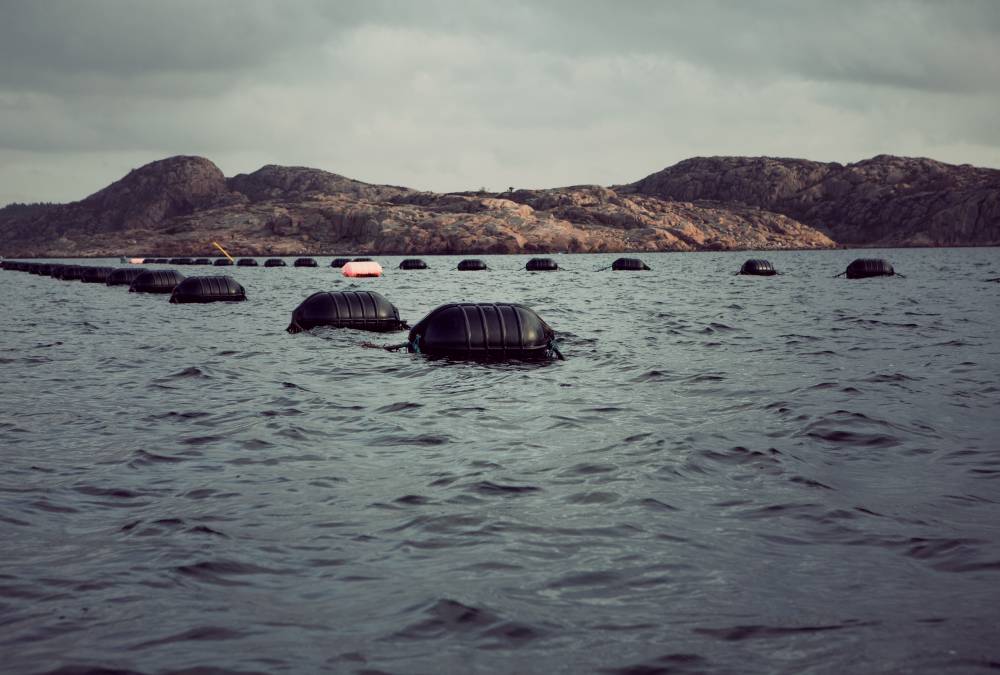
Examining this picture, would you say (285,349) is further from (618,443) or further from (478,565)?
(478,565)

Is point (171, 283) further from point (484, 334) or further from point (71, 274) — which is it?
point (484, 334)

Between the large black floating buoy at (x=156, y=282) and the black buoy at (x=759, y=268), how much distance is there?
3992 cm

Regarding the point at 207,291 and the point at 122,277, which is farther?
the point at 122,277

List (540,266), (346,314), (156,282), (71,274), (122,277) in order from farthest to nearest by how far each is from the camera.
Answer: (540,266), (71,274), (122,277), (156,282), (346,314)

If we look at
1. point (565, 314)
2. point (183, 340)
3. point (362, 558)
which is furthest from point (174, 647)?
point (565, 314)

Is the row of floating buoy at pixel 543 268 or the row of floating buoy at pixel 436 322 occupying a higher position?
the row of floating buoy at pixel 543 268

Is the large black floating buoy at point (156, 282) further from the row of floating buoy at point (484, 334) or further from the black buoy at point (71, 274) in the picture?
the row of floating buoy at point (484, 334)

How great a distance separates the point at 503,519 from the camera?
652 centimetres

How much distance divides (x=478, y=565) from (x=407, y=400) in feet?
22.3

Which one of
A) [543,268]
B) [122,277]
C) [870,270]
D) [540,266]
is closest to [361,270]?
[122,277]

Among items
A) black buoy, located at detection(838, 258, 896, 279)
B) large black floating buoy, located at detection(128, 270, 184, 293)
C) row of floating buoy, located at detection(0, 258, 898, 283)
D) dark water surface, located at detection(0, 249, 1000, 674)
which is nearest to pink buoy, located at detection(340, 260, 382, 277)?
row of floating buoy, located at detection(0, 258, 898, 283)

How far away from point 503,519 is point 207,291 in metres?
31.1

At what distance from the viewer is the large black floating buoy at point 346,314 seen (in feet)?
71.2

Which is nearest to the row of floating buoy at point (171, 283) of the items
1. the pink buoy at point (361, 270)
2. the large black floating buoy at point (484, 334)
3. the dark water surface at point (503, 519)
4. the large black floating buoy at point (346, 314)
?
the large black floating buoy at point (346, 314)
